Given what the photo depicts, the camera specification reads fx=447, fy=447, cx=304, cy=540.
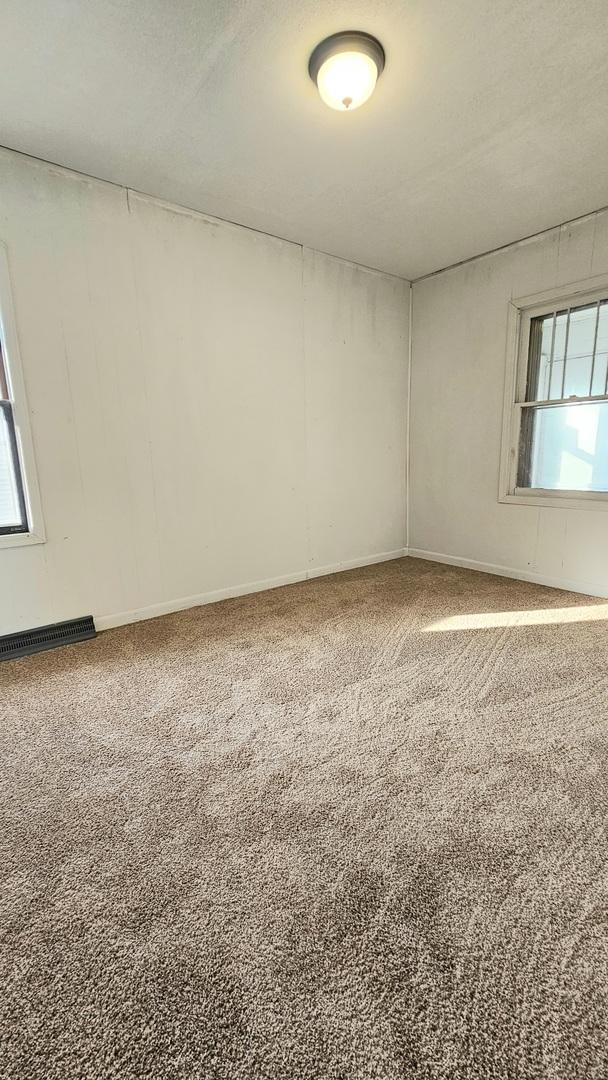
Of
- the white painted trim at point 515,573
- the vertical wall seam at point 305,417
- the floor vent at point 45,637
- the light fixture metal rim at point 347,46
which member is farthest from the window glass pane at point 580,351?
the floor vent at point 45,637

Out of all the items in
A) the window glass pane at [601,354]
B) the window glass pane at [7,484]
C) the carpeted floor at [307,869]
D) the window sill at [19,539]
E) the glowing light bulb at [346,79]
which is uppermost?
the glowing light bulb at [346,79]

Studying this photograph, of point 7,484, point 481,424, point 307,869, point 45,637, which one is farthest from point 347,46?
point 45,637

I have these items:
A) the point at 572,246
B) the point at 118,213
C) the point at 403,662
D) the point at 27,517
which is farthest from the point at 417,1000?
the point at 572,246

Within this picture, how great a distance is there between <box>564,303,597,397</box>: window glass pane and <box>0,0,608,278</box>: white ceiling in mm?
667

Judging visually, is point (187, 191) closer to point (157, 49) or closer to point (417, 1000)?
point (157, 49)

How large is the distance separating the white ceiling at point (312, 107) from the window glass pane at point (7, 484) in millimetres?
1441

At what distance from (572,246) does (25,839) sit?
4424 mm

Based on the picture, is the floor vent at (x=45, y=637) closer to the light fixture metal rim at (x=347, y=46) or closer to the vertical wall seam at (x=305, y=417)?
the vertical wall seam at (x=305, y=417)

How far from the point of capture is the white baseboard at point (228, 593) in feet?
9.73

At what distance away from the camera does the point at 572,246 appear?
3168 mm

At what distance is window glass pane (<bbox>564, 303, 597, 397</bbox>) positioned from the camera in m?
3.22

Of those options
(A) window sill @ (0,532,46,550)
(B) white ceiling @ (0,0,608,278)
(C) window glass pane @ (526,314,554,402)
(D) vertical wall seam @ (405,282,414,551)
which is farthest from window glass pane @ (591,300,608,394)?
(A) window sill @ (0,532,46,550)

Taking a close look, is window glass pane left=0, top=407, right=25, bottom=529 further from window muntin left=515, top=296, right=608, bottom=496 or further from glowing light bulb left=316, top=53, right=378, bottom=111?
window muntin left=515, top=296, right=608, bottom=496

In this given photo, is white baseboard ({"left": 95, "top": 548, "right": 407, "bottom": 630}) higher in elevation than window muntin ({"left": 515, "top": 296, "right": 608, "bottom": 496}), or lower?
lower
